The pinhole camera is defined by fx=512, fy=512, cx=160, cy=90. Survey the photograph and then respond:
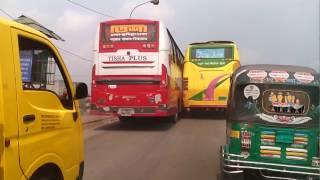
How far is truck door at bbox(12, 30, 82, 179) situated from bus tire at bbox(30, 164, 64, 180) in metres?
0.06

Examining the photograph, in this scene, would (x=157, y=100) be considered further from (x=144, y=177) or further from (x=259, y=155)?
(x=259, y=155)

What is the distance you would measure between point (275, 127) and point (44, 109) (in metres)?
4.29

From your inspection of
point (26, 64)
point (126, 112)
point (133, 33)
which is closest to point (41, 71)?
point (26, 64)

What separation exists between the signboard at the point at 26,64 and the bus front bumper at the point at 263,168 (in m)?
4.06

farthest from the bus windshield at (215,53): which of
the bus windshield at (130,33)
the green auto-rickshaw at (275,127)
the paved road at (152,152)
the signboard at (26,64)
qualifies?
the signboard at (26,64)

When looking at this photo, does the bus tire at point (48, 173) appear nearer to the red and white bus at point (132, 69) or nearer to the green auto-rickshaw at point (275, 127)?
the green auto-rickshaw at point (275, 127)

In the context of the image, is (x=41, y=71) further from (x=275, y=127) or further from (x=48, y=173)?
(x=275, y=127)

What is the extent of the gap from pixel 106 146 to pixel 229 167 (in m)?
6.17

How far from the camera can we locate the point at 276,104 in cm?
816

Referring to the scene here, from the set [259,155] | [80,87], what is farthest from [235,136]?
[80,87]

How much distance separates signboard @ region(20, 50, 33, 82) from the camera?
184 inches

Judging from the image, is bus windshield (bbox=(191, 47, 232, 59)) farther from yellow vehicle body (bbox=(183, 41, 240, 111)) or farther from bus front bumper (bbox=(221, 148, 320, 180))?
bus front bumper (bbox=(221, 148, 320, 180))

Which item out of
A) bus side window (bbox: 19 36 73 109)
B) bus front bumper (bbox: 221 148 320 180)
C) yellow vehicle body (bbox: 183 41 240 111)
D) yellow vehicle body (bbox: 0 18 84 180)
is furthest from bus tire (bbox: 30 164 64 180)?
yellow vehicle body (bbox: 183 41 240 111)

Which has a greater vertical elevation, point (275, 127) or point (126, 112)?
point (275, 127)
